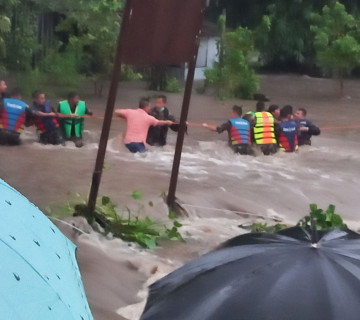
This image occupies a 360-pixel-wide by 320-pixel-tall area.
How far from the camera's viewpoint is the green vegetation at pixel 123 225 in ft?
22.8

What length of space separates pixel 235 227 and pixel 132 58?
2.13m

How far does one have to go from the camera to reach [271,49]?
28562mm

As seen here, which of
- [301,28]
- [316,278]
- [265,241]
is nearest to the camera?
[316,278]

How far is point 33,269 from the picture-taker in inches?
80.9

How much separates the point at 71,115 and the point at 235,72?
10.8m

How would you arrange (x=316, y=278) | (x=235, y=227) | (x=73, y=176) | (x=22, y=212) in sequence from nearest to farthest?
(x=22, y=212)
(x=316, y=278)
(x=235, y=227)
(x=73, y=176)

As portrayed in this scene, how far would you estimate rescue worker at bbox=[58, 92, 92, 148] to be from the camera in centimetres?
1299

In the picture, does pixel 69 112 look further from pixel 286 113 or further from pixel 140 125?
pixel 286 113

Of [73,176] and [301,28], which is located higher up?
[301,28]

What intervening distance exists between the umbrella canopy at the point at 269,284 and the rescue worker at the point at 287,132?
403 inches

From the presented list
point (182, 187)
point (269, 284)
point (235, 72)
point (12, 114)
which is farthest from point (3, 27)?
point (269, 284)

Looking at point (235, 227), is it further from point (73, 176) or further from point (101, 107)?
point (101, 107)

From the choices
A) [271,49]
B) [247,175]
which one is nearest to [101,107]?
[247,175]

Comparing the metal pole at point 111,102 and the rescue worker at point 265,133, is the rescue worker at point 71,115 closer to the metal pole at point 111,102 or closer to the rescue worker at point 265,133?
the rescue worker at point 265,133
